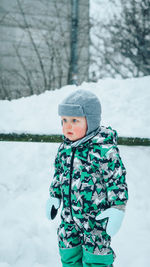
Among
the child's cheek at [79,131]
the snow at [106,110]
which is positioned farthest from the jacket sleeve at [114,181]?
the snow at [106,110]

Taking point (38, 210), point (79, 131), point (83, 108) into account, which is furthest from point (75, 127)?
point (38, 210)

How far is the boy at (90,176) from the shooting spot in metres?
1.66

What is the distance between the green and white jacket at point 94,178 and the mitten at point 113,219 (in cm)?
4

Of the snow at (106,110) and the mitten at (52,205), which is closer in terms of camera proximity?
the mitten at (52,205)

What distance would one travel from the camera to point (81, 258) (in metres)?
1.89

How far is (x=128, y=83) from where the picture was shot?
5.26 meters

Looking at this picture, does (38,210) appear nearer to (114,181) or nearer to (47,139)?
(47,139)

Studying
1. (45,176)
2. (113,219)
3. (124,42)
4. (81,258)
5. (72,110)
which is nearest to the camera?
(113,219)

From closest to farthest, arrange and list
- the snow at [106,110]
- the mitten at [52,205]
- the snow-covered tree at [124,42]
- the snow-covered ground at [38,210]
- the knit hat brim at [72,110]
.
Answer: the knit hat brim at [72,110] → the mitten at [52,205] → the snow-covered ground at [38,210] → the snow at [106,110] → the snow-covered tree at [124,42]

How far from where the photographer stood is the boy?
1.66 meters

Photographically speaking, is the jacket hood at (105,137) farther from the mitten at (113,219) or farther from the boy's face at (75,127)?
the mitten at (113,219)

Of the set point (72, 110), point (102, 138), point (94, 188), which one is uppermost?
point (72, 110)

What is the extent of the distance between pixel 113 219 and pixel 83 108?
0.74 meters

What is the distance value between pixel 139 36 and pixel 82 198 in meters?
9.48
